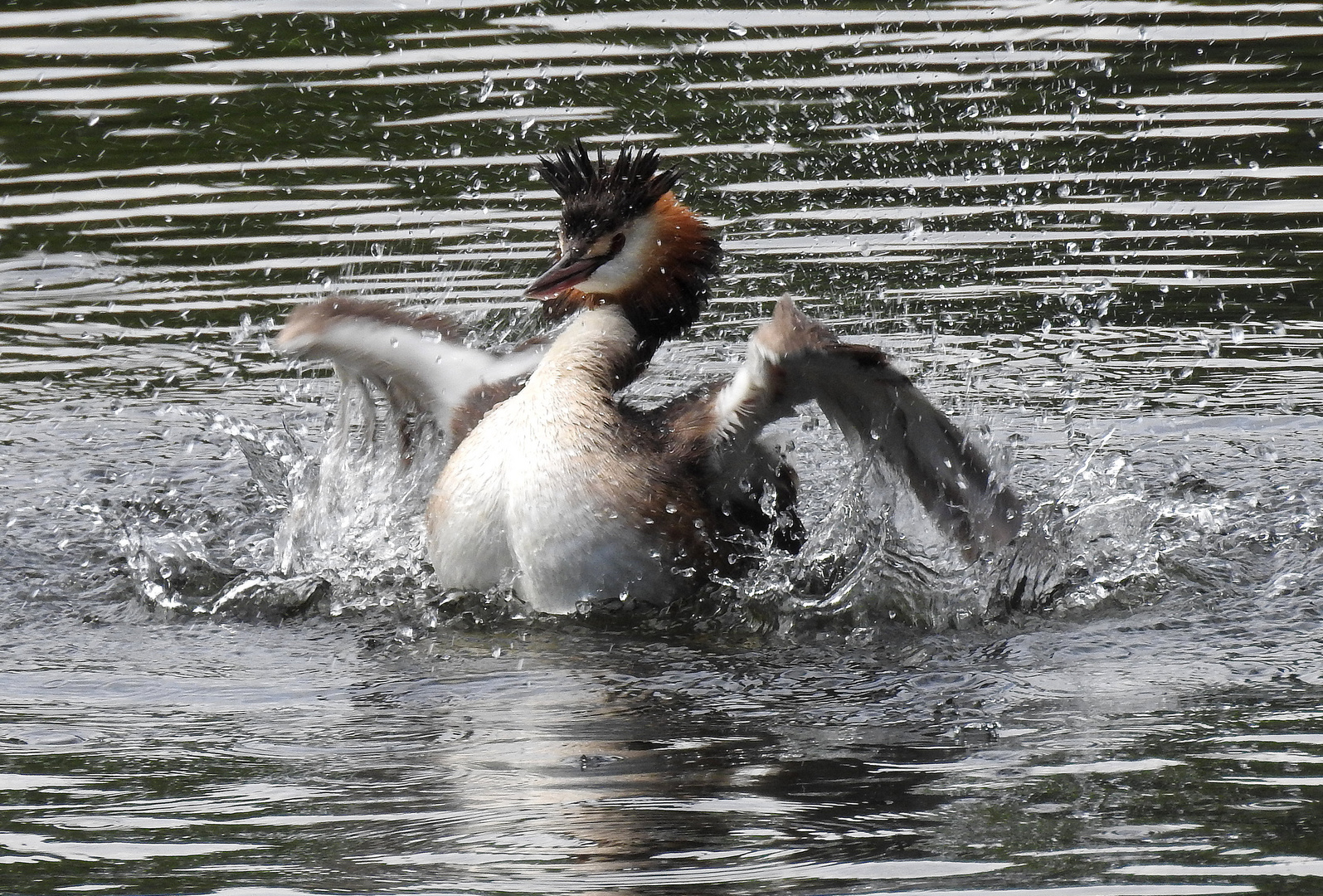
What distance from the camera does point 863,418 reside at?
23.2ft

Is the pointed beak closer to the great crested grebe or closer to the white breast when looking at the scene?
the great crested grebe

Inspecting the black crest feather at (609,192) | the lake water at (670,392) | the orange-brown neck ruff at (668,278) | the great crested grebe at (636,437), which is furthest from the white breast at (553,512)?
the black crest feather at (609,192)

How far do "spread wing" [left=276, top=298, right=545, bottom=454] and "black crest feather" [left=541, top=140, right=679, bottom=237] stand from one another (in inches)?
34.5

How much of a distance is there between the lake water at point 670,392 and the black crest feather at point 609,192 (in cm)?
138

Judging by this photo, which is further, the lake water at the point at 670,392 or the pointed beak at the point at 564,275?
the pointed beak at the point at 564,275

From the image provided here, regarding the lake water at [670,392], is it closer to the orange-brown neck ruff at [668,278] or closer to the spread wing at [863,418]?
the spread wing at [863,418]

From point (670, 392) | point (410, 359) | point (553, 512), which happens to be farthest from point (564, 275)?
point (670, 392)

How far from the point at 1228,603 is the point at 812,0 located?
882 centimetres

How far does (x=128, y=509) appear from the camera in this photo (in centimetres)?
834

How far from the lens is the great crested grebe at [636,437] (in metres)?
6.99

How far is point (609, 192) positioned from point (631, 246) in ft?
0.74

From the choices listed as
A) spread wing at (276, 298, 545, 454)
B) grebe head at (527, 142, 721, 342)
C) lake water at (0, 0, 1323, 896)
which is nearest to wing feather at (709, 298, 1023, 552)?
lake water at (0, 0, 1323, 896)

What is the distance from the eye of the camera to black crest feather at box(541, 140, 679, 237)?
7645 millimetres

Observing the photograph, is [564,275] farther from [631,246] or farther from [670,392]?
[670,392]
